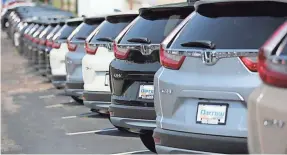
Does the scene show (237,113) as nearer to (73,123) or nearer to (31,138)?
(31,138)

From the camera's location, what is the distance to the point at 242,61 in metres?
6.12

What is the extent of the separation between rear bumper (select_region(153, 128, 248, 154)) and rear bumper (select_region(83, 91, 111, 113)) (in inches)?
155

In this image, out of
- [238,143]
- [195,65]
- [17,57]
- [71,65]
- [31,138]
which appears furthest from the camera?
[17,57]

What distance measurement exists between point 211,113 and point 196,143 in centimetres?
30

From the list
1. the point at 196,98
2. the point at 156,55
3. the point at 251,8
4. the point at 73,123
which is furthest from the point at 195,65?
the point at 73,123

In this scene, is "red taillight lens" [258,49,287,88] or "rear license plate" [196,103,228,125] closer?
"red taillight lens" [258,49,287,88]

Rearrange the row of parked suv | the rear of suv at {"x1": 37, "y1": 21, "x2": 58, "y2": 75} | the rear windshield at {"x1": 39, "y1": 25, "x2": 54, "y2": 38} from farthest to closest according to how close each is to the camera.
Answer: the rear windshield at {"x1": 39, "y1": 25, "x2": 54, "y2": 38} → the rear of suv at {"x1": 37, "y1": 21, "x2": 58, "y2": 75} → the row of parked suv

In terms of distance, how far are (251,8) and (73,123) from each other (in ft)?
20.2

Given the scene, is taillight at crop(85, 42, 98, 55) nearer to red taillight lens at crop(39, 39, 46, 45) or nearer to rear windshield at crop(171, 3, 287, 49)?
rear windshield at crop(171, 3, 287, 49)

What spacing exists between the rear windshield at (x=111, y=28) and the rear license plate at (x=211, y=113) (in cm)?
508

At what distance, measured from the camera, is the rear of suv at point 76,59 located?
13.0 meters

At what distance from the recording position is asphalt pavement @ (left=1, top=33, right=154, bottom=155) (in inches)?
373

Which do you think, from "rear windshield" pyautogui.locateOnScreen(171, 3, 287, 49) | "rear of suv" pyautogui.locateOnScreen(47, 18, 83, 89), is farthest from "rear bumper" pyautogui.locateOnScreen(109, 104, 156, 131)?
"rear of suv" pyautogui.locateOnScreen(47, 18, 83, 89)

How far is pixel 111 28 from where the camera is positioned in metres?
11.4
